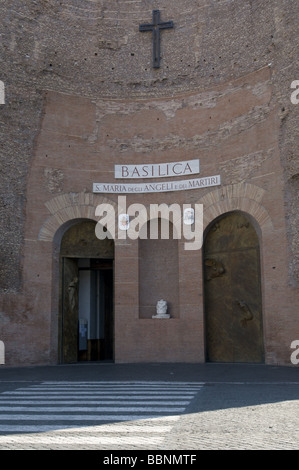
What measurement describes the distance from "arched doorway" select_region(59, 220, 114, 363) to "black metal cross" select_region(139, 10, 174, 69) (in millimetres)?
5879

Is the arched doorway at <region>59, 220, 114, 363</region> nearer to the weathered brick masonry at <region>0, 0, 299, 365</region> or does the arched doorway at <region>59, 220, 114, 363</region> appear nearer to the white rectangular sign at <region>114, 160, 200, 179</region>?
the weathered brick masonry at <region>0, 0, 299, 365</region>

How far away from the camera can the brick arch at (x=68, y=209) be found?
1645cm

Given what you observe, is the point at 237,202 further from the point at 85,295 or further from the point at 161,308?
the point at 85,295

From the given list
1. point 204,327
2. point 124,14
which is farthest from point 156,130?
point 204,327

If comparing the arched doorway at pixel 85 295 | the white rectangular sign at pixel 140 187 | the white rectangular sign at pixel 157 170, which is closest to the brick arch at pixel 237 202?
the white rectangular sign at pixel 140 187

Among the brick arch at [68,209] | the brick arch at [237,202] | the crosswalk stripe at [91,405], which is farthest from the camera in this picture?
the brick arch at [68,209]

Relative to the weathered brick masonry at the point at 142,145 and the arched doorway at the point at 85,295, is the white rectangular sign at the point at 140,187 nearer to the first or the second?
the weathered brick masonry at the point at 142,145

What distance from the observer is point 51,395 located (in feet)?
27.9

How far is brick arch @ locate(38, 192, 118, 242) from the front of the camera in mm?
16453

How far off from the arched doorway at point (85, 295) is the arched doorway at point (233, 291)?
3.54 meters

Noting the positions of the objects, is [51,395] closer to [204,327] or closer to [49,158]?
[204,327]

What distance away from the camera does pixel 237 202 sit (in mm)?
15914

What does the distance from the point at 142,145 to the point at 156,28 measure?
4008 millimetres

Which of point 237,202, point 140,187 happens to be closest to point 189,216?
point 237,202
